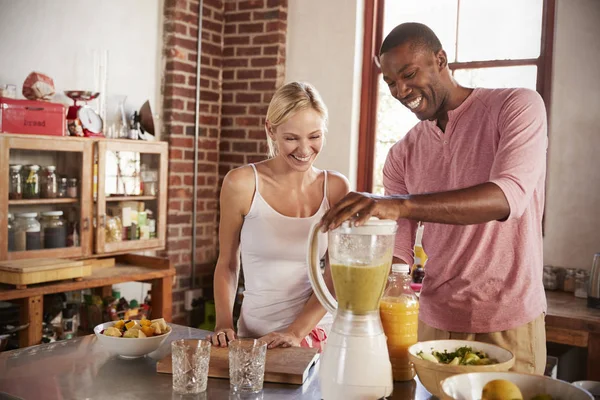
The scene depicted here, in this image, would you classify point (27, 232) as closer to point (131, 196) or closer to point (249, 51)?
point (131, 196)

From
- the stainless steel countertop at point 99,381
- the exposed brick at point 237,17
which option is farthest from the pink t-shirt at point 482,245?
the exposed brick at point 237,17

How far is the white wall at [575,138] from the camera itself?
11.6 ft

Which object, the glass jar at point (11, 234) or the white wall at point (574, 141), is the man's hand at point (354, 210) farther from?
the white wall at point (574, 141)

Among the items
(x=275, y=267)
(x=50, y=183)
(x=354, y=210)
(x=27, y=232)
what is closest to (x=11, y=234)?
(x=27, y=232)

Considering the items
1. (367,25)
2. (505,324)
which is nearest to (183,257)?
(367,25)

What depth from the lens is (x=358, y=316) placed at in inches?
51.2

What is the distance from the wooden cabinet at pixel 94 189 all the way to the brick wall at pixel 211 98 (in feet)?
1.21

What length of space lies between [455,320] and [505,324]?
125 mm

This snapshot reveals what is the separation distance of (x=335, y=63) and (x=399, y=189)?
8.10 feet

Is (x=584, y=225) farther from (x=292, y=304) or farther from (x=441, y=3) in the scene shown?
(x=292, y=304)


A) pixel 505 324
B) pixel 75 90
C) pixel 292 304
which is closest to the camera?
pixel 505 324

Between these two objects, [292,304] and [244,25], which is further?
[244,25]

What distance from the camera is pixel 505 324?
1.70 meters

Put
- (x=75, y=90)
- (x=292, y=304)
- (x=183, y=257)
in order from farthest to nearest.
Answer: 1. (x=183, y=257)
2. (x=75, y=90)
3. (x=292, y=304)
